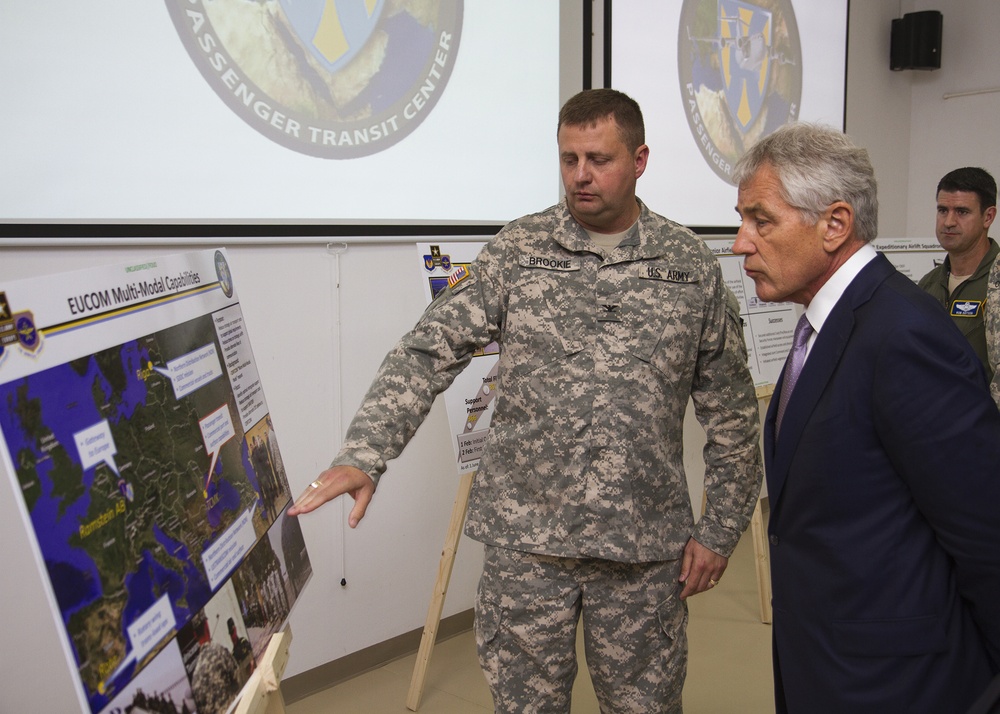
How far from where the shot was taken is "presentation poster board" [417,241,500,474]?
2.53m

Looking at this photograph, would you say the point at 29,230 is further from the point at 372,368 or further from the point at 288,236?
the point at 372,368

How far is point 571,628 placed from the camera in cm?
178

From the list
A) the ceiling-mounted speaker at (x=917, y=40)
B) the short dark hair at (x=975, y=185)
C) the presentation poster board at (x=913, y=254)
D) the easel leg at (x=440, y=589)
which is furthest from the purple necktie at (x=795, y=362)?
the ceiling-mounted speaker at (x=917, y=40)

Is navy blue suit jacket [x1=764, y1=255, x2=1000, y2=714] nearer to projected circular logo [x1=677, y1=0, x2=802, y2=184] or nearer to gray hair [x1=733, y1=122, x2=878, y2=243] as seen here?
gray hair [x1=733, y1=122, x2=878, y2=243]

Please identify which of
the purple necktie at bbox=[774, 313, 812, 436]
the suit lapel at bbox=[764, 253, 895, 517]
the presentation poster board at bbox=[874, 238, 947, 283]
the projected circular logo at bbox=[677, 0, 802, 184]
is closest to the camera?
the suit lapel at bbox=[764, 253, 895, 517]

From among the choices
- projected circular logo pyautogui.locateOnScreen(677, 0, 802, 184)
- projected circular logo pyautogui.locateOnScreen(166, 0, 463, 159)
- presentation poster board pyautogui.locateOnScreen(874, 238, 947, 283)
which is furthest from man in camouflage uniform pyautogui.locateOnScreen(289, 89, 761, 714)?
presentation poster board pyautogui.locateOnScreen(874, 238, 947, 283)

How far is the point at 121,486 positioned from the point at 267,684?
0.42 meters

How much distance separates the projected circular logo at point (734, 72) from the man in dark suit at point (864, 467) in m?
2.74

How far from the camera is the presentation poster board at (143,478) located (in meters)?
0.86

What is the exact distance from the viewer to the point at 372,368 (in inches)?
112

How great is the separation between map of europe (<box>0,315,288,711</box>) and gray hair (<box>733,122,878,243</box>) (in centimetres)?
94

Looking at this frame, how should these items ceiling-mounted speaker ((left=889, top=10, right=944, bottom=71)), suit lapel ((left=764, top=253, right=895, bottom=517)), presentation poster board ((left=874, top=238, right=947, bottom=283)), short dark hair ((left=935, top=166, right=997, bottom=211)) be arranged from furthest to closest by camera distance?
ceiling-mounted speaker ((left=889, top=10, right=944, bottom=71)), presentation poster board ((left=874, top=238, right=947, bottom=283)), short dark hair ((left=935, top=166, right=997, bottom=211)), suit lapel ((left=764, top=253, right=895, bottom=517))

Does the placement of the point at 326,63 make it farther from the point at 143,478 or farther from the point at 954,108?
the point at 954,108

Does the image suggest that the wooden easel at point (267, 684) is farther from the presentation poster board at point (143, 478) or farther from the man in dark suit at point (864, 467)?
the man in dark suit at point (864, 467)
